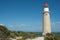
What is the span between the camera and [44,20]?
30.1m

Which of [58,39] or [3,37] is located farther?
[58,39]

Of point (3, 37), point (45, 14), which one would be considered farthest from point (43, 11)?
point (3, 37)

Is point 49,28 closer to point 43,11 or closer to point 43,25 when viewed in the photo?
point 43,25

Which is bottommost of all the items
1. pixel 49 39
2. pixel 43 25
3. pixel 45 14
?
pixel 49 39

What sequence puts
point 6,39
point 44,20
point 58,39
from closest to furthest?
point 6,39 < point 58,39 < point 44,20

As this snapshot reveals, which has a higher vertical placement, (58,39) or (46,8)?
(46,8)

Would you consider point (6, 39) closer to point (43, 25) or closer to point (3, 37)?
point (3, 37)

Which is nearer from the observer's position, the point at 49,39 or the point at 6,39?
the point at 6,39

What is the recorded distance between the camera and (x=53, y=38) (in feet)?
69.9

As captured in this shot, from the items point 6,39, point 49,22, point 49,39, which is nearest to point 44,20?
point 49,22

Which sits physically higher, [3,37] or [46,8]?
[46,8]

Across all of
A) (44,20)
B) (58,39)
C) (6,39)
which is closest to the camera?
(6,39)

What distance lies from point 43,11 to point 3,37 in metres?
13.1

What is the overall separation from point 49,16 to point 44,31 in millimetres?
2730
